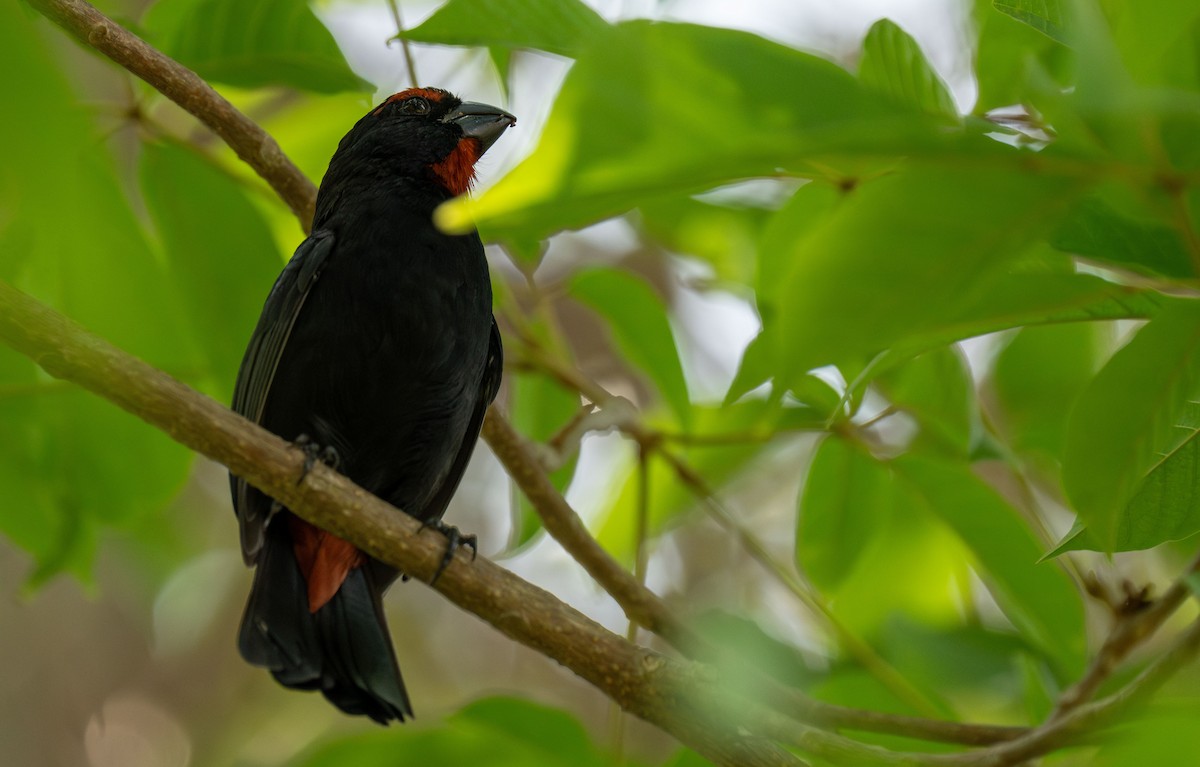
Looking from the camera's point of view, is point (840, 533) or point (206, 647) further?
point (206, 647)

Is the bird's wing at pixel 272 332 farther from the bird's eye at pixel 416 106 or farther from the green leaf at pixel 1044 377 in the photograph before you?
the green leaf at pixel 1044 377

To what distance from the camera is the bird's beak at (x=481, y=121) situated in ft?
11.3

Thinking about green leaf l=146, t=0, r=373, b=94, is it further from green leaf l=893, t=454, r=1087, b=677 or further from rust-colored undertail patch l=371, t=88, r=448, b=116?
green leaf l=893, t=454, r=1087, b=677

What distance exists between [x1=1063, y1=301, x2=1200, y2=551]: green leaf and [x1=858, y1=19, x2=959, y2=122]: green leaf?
935mm

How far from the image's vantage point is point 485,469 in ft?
28.3

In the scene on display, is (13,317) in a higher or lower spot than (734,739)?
higher

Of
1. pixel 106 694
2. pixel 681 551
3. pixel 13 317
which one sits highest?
pixel 13 317

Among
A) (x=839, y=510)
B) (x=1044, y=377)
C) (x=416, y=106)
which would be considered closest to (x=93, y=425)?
(x=416, y=106)

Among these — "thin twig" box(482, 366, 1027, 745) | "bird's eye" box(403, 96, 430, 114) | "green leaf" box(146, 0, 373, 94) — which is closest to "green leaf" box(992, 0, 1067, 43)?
"thin twig" box(482, 366, 1027, 745)

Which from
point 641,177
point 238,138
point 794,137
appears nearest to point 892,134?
point 794,137

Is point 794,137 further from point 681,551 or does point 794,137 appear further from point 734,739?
point 681,551

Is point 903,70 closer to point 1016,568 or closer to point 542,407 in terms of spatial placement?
point 1016,568

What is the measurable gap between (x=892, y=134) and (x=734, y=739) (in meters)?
1.37

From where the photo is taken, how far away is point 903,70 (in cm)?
204
